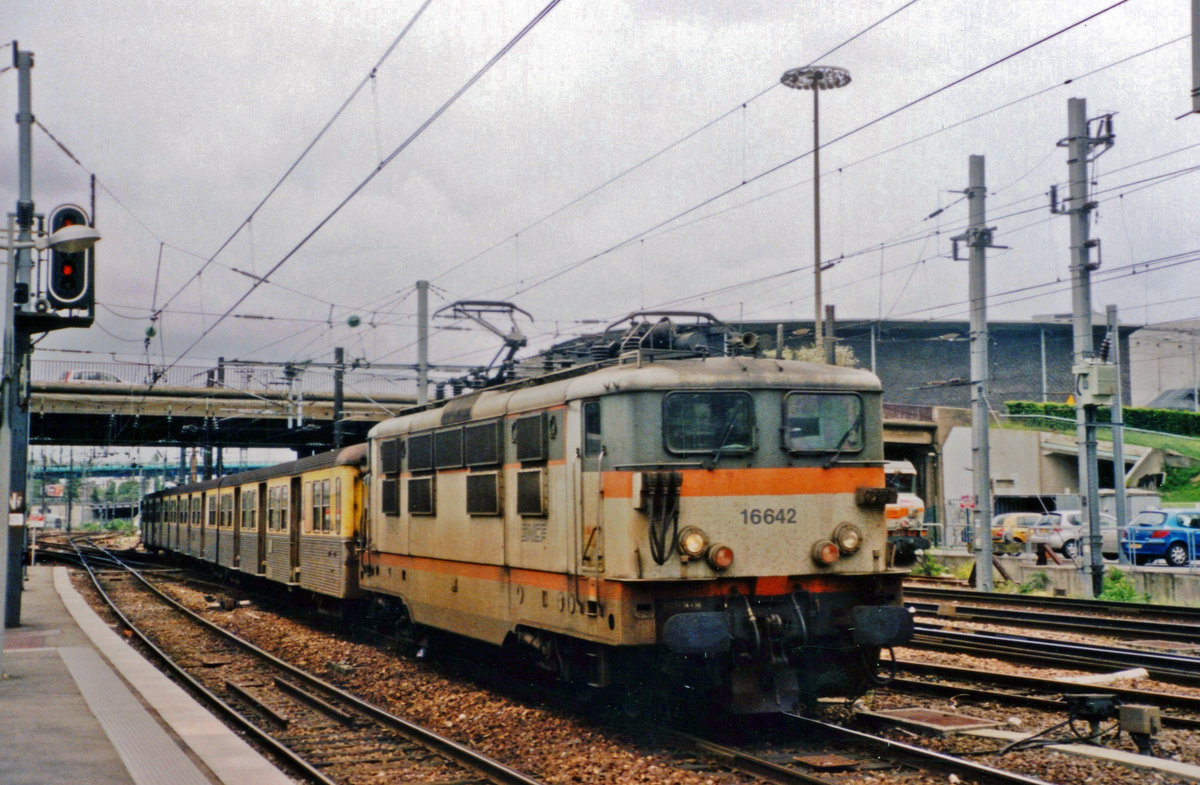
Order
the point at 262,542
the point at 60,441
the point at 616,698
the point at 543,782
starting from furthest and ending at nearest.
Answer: the point at 60,441 → the point at 262,542 → the point at 616,698 → the point at 543,782

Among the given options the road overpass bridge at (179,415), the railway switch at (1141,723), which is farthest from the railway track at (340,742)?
the road overpass bridge at (179,415)

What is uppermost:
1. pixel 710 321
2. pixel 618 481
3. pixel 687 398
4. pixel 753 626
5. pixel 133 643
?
pixel 710 321

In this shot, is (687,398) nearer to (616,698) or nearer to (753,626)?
(753,626)

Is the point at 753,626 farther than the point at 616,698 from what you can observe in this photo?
No

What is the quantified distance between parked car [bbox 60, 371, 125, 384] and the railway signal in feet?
123

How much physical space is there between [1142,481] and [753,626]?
44.6 m

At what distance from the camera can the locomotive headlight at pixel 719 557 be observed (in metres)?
9.18

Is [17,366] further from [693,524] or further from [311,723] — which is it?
[693,524]

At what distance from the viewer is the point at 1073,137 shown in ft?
73.6

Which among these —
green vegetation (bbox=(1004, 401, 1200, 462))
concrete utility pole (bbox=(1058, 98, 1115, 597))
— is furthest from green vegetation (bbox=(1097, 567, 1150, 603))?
green vegetation (bbox=(1004, 401, 1200, 462))

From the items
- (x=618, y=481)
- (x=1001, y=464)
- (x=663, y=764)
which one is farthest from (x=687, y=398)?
(x=1001, y=464)

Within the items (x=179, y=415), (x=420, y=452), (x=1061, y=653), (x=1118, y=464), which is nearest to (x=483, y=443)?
(x=420, y=452)

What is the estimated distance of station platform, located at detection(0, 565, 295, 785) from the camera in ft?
26.3

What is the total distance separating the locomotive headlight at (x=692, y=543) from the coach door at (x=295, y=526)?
13598 millimetres
